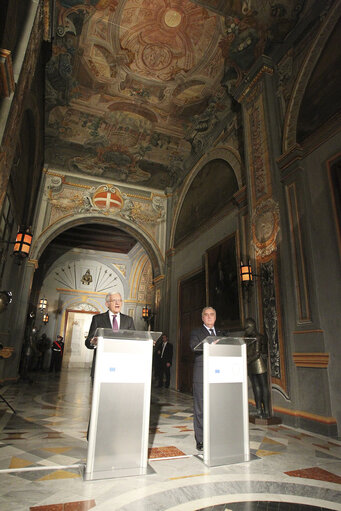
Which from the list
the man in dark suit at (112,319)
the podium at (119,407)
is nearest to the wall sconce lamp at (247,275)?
the man in dark suit at (112,319)

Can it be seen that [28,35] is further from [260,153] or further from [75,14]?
[260,153]

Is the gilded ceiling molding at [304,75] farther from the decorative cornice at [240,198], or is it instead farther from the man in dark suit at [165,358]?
the man in dark suit at [165,358]

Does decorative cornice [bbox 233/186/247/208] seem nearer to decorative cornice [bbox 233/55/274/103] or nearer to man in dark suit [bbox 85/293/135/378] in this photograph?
decorative cornice [bbox 233/55/274/103]

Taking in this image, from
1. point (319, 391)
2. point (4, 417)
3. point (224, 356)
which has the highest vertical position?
point (224, 356)

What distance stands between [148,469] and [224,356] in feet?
4.00

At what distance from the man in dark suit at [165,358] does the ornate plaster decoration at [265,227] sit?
521cm

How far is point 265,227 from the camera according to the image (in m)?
6.12

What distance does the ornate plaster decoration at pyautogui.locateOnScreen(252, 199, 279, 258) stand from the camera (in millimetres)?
5871

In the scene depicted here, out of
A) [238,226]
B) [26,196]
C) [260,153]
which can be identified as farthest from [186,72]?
[26,196]

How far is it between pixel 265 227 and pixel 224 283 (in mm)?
1970

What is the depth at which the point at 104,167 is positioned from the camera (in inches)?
479

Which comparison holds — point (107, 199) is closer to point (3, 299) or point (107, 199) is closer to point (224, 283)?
point (224, 283)

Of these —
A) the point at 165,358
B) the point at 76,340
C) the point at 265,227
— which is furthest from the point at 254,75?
the point at 76,340

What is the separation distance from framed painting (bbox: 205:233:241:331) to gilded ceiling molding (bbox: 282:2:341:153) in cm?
250
